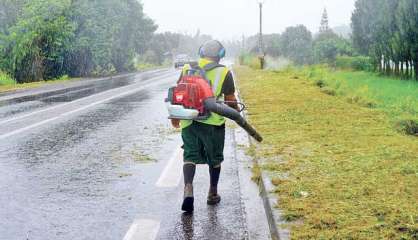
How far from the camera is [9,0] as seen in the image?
36.9m

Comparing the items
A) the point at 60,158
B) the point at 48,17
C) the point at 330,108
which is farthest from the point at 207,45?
the point at 48,17

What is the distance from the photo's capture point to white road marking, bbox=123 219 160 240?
14.0 feet

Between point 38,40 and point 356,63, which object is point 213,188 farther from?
point 356,63

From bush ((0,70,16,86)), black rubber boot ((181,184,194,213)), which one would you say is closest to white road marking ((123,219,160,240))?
black rubber boot ((181,184,194,213))

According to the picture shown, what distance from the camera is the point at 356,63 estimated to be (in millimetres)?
45531

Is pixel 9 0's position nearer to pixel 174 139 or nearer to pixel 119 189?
pixel 174 139

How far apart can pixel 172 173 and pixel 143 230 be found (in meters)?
2.22

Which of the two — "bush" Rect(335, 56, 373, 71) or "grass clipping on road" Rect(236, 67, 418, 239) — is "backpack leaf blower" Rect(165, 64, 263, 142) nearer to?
"grass clipping on road" Rect(236, 67, 418, 239)

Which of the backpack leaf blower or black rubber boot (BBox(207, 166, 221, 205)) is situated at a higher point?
the backpack leaf blower

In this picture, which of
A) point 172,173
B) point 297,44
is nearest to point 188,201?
point 172,173

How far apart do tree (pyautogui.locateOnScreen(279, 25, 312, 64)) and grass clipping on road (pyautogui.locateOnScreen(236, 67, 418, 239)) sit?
68.4 m

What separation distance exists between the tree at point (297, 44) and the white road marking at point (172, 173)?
2805 inches

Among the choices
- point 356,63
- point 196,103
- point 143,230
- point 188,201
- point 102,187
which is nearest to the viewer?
point 143,230

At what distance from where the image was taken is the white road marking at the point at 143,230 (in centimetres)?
428
